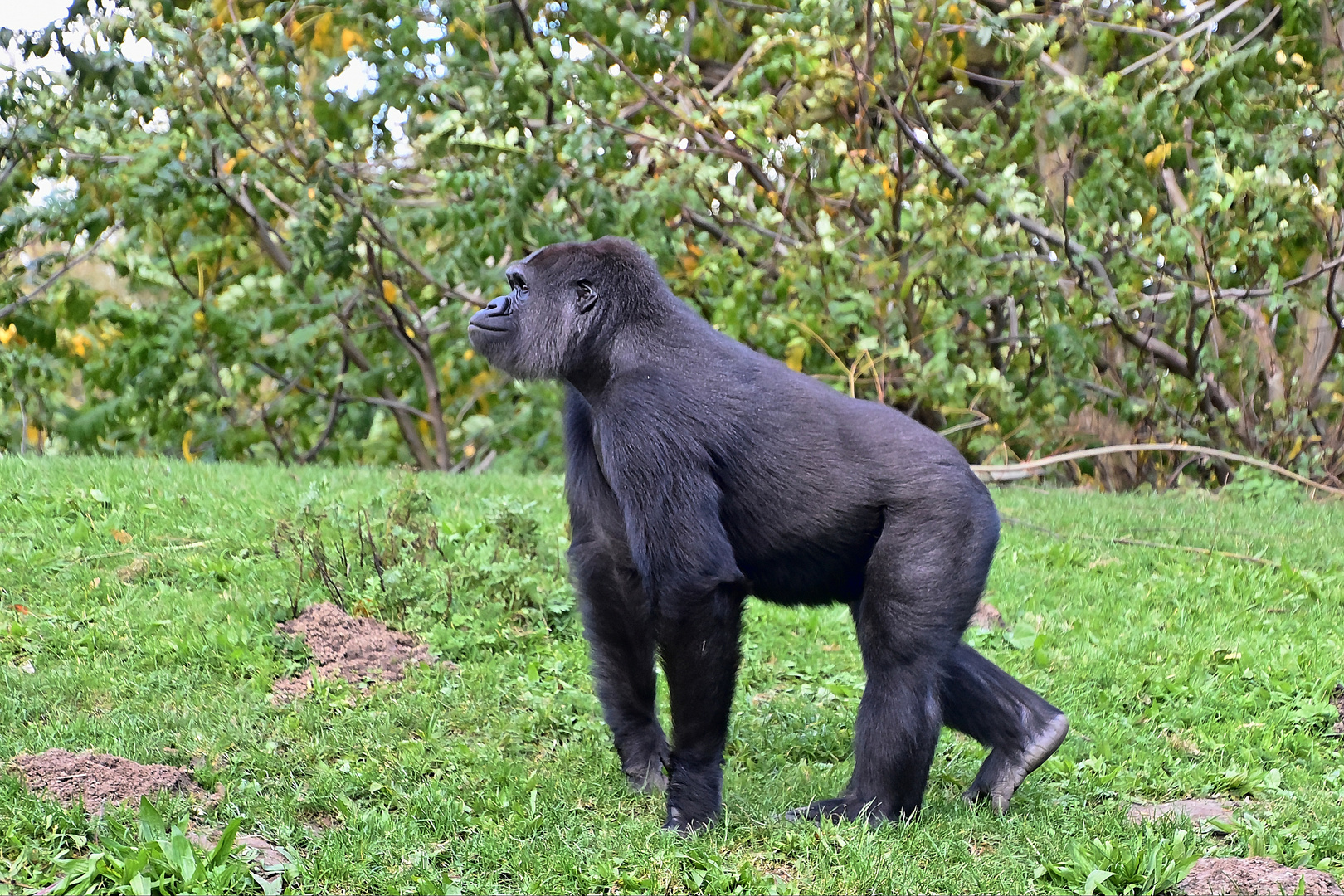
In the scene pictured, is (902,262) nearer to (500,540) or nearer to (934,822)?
(500,540)

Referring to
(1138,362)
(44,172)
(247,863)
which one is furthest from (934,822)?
(44,172)

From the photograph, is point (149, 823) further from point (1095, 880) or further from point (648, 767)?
point (1095, 880)

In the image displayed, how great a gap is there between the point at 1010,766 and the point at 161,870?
2.51 metres

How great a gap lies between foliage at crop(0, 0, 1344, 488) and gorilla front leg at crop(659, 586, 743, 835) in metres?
A: 5.39

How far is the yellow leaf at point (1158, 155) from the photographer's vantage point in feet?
29.2

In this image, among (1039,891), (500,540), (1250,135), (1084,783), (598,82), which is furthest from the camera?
(598,82)

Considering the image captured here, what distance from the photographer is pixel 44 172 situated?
30.0 feet

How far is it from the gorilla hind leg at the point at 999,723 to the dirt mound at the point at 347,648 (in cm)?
212

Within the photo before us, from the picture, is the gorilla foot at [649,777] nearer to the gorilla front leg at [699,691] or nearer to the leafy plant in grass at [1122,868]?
the gorilla front leg at [699,691]

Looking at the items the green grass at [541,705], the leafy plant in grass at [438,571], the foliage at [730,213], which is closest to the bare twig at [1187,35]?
the foliage at [730,213]

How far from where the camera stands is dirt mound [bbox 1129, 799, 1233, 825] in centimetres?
386

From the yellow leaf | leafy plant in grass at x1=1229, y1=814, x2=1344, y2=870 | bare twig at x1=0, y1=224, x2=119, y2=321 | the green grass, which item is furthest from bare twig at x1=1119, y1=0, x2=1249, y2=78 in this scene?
bare twig at x1=0, y1=224, x2=119, y2=321

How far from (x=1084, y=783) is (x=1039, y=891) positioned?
1.02 m

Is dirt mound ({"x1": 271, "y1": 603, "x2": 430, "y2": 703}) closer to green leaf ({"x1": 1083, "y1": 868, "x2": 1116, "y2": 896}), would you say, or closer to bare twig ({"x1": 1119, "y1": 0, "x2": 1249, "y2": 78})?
green leaf ({"x1": 1083, "y1": 868, "x2": 1116, "y2": 896})
